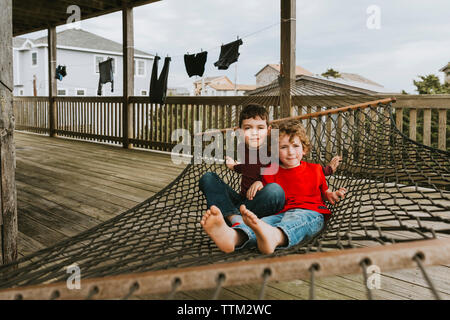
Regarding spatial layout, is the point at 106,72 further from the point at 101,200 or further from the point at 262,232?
the point at 262,232

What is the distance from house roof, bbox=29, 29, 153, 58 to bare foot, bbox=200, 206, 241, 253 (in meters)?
20.1

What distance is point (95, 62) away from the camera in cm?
2030

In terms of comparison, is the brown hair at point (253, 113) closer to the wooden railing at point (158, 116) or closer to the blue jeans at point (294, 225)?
the blue jeans at point (294, 225)

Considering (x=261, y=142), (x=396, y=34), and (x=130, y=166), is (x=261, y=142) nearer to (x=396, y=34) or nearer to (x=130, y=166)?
(x=130, y=166)

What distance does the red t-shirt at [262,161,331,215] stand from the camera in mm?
1659

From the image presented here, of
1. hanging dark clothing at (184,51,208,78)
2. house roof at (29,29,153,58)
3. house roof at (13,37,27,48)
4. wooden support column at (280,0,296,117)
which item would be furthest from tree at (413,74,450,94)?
house roof at (13,37,27,48)

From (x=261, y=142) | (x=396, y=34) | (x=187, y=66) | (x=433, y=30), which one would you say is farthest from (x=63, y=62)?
(x=433, y=30)

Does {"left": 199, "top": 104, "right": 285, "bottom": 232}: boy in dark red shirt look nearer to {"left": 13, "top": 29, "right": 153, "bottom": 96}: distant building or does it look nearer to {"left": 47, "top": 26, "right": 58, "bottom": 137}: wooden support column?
{"left": 47, "top": 26, "right": 58, "bottom": 137}: wooden support column

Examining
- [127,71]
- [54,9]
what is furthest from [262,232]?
[54,9]

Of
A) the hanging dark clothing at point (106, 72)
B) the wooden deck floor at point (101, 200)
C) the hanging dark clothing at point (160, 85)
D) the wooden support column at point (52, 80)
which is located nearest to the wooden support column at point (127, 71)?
the wooden deck floor at point (101, 200)

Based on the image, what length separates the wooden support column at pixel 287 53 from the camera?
3730 millimetres

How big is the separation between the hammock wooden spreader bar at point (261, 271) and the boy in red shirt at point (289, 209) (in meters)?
0.43

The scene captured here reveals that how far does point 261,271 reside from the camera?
708 millimetres

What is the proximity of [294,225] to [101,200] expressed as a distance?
181 cm
